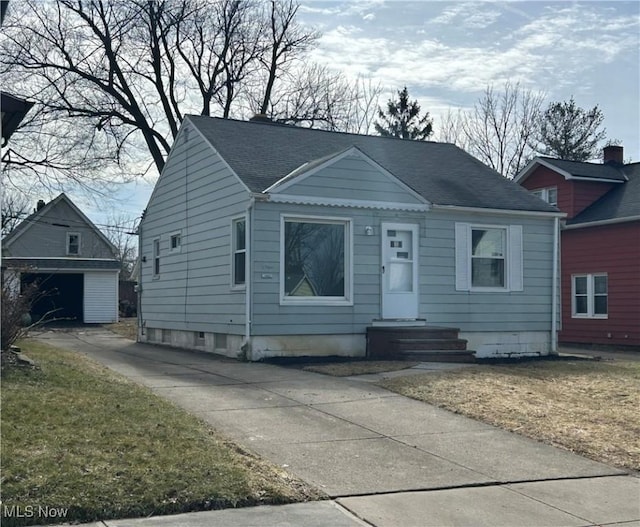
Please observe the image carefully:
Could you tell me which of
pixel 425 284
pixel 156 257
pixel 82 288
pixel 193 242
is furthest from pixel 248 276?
pixel 82 288

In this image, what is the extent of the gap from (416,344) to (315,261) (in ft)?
8.30

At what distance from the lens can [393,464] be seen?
21.4 ft

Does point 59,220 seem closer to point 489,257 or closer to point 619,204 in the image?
point 619,204

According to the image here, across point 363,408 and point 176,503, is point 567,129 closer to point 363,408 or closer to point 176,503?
point 363,408

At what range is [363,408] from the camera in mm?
8859

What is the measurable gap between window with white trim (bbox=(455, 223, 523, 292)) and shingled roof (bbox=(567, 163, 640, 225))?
6.03 m

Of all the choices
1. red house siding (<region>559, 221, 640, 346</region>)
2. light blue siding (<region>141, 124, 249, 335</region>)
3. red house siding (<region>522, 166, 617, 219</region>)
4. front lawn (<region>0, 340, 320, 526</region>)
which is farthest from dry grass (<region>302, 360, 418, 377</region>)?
red house siding (<region>522, 166, 617, 219</region>)

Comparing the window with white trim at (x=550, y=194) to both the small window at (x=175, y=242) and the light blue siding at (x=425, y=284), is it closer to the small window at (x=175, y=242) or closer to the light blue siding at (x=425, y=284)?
the light blue siding at (x=425, y=284)

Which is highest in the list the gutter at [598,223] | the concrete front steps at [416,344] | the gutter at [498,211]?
the gutter at [598,223]

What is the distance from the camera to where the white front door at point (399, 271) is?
15133 mm

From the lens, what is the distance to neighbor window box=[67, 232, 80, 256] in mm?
Answer: 39562

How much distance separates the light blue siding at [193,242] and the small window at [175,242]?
0.12 m

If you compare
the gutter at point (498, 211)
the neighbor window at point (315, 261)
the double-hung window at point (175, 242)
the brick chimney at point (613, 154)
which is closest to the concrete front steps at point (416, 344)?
the neighbor window at point (315, 261)

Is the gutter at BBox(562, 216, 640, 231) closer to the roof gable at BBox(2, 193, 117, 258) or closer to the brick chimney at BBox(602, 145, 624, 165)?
the brick chimney at BBox(602, 145, 624, 165)
